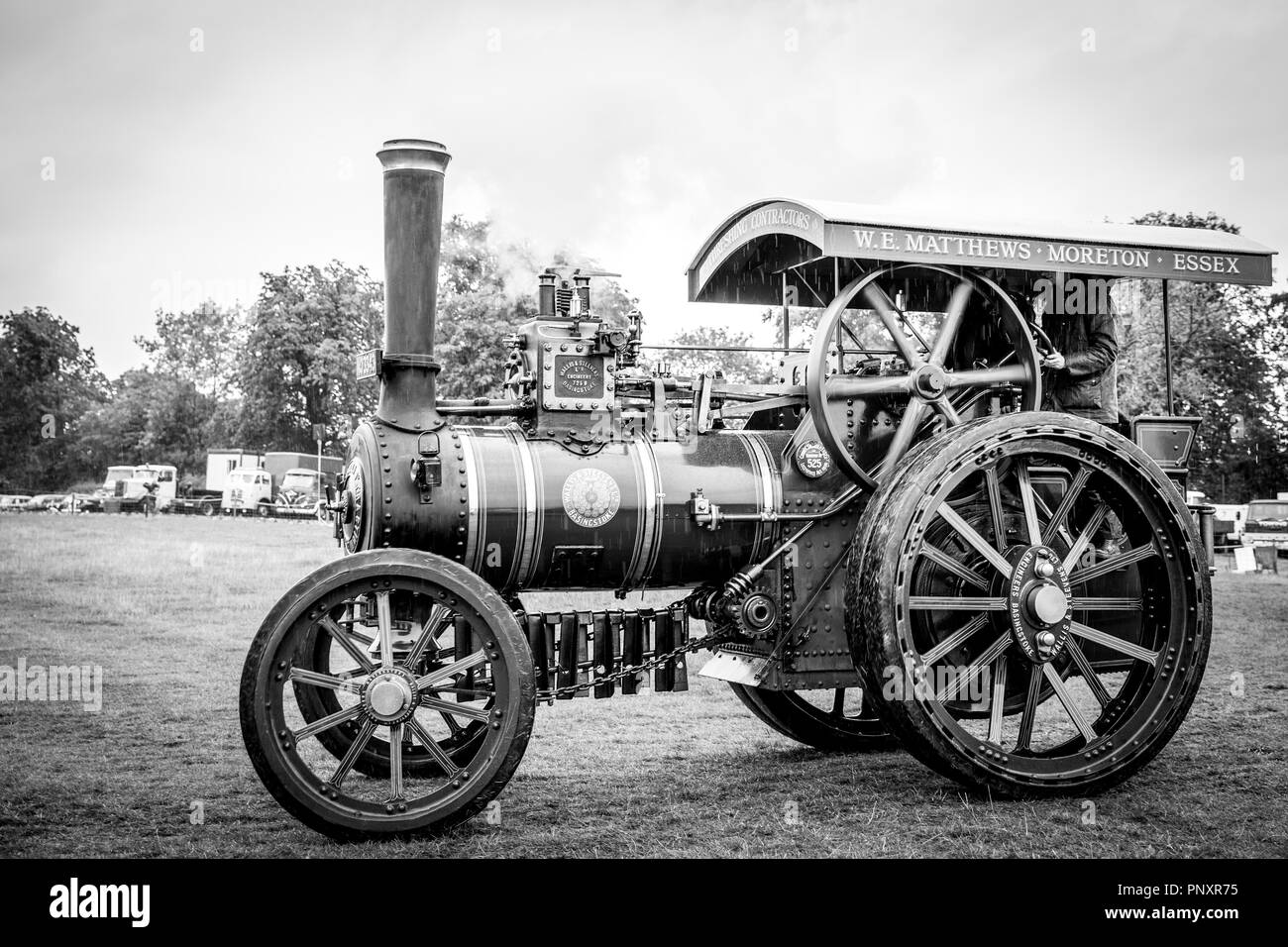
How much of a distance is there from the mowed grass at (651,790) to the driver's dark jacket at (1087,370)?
6.47 feet

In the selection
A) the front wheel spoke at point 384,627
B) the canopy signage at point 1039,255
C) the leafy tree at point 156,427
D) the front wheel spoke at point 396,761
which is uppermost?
the leafy tree at point 156,427

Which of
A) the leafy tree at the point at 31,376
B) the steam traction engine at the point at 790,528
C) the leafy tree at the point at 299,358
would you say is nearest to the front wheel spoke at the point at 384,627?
the steam traction engine at the point at 790,528

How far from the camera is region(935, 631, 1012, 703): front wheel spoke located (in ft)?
17.5

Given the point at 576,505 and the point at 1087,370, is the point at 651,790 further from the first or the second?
the point at 1087,370

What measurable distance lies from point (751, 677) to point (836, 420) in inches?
54.5

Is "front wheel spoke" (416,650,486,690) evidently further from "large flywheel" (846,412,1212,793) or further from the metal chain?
"large flywheel" (846,412,1212,793)

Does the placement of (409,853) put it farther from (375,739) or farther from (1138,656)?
(1138,656)

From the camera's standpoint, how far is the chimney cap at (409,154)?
510 centimetres

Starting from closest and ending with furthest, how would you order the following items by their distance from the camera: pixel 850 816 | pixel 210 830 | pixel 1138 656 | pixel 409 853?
pixel 409 853, pixel 210 830, pixel 850 816, pixel 1138 656

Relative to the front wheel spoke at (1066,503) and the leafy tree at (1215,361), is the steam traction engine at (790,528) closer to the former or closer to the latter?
the front wheel spoke at (1066,503)

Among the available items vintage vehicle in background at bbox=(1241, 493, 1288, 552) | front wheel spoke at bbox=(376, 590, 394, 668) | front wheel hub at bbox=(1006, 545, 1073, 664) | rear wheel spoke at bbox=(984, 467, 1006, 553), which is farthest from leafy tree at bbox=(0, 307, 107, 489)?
vintage vehicle in background at bbox=(1241, 493, 1288, 552)

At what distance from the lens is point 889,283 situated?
6.61m

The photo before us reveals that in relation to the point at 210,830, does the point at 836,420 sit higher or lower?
higher

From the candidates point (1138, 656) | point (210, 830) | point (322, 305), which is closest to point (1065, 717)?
point (1138, 656)
